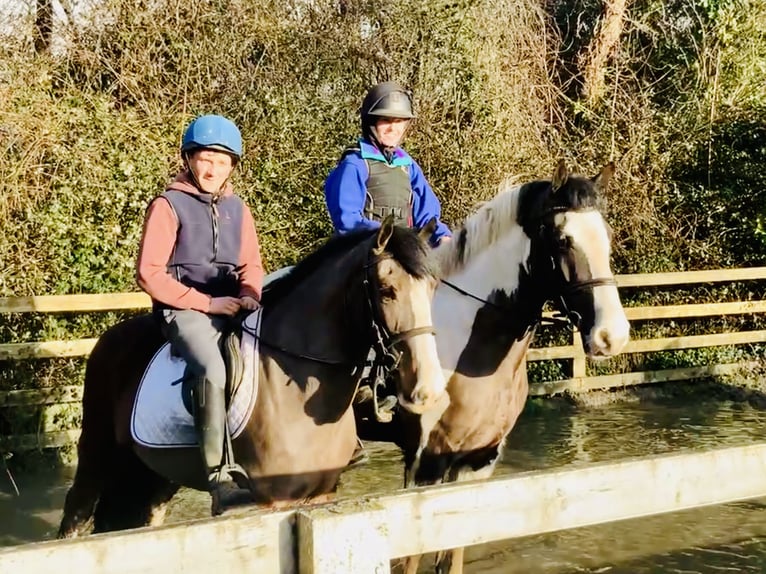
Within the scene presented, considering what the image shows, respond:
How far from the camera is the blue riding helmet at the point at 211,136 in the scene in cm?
363

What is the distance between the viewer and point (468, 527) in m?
2.25

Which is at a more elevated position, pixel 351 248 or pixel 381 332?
pixel 351 248

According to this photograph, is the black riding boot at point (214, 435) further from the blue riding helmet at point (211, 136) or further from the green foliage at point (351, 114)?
the green foliage at point (351, 114)

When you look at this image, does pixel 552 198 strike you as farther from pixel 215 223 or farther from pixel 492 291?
pixel 215 223

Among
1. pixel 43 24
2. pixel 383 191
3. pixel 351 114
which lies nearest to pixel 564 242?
pixel 383 191

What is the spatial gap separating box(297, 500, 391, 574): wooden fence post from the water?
74.3 inches

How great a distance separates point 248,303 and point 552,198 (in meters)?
1.60

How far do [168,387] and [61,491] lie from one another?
133 inches

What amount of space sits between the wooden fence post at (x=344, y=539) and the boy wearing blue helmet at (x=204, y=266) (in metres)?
1.37

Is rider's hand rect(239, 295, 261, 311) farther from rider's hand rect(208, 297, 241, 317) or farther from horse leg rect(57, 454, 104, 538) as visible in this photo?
horse leg rect(57, 454, 104, 538)

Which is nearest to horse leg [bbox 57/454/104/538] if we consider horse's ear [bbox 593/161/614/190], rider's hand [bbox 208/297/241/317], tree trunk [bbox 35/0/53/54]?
rider's hand [bbox 208/297/241/317]

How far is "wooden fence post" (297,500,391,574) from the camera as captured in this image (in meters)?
1.96

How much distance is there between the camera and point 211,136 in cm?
363

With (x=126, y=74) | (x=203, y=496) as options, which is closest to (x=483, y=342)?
(x=203, y=496)
